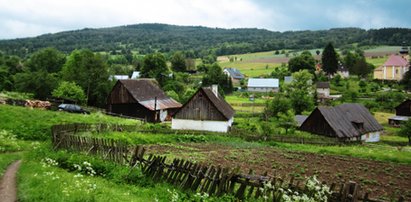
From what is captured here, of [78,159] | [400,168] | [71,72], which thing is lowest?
[400,168]

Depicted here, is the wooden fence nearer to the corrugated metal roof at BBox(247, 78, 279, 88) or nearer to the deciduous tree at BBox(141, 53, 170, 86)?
the deciduous tree at BBox(141, 53, 170, 86)

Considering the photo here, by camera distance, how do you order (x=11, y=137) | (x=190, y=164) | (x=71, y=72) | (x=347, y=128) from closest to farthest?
(x=190, y=164) → (x=11, y=137) → (x=347, y=128) → (x=71, y=72)

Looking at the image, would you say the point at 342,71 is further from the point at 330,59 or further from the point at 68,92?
the point at 68,92

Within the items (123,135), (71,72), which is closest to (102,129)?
(123,135)

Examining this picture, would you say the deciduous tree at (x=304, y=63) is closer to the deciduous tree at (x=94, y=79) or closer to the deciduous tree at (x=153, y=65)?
the deciduous tree at (x=153, y=65)

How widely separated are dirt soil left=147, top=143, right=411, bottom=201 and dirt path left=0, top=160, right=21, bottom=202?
29.1 ft

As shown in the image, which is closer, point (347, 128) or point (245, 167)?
point (245, 167)

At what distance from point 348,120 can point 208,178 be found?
4273 cm

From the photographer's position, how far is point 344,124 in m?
50.2

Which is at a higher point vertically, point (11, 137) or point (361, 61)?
point (361, 61)

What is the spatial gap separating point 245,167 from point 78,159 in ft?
28.4

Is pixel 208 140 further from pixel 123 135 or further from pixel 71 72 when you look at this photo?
pixel 71 72

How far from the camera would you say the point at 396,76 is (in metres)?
116

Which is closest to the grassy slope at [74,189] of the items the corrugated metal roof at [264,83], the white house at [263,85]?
the white house at [263,85]
